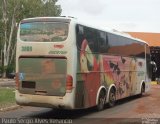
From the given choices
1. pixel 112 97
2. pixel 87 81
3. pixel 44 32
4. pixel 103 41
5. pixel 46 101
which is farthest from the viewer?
pixel 112 97

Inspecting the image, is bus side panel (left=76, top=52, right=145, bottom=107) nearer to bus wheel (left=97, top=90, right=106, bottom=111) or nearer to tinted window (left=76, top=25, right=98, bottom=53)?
tinted window (left=76, top=25, right=98, bottom=53)

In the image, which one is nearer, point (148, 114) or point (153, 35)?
point (148, 114)

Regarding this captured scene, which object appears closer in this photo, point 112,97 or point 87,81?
point 87,81

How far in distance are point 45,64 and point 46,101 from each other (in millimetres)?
1244

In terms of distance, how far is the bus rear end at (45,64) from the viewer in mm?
15703

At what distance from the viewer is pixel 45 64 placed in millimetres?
15992

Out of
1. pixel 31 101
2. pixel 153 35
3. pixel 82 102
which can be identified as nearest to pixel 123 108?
pixel 82 102

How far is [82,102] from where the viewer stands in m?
16.4

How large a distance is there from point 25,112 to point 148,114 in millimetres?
4578

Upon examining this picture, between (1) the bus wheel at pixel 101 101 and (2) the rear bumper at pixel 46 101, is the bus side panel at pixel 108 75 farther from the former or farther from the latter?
(2) the rear bumper at pixel 46 101

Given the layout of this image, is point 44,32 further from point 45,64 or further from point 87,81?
point 87,81

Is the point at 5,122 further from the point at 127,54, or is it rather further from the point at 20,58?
the point at 127,54

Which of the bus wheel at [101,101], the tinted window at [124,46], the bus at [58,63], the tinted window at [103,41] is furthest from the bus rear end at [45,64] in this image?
the tinted window at [124,46]

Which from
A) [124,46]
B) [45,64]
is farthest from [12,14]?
[45,64]
